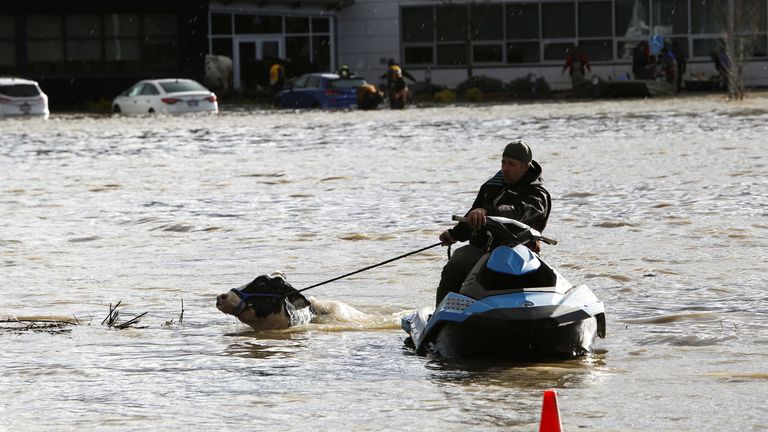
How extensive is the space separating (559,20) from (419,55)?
5409 mm

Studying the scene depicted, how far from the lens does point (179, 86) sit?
46.2 metres

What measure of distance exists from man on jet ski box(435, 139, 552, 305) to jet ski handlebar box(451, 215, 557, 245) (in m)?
0.21

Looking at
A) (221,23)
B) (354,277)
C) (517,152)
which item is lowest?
(354,277)

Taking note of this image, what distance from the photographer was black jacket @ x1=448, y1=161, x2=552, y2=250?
9383 millimetres

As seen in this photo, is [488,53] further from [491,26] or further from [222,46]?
[222,46]

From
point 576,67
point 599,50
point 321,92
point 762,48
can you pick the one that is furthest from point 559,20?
point 321,92

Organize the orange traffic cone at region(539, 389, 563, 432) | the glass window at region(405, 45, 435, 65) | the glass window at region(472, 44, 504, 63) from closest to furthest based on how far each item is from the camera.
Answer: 1. the orange traffic cone at region(539, 389, 563, 432)
2. the glass window at region(472, 44, 504, 63)
3. the glass window at region(405, 45, 435, 65)

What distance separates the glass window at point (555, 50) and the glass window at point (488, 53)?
1657 mm

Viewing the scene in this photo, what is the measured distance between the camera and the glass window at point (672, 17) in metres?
59.5

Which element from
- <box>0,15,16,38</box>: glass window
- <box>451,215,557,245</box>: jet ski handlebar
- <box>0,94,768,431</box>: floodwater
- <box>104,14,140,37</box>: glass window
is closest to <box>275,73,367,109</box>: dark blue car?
<box>104,14,140,37</box>: glass window

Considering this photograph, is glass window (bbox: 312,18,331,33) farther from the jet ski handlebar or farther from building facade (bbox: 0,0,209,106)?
the jet ski handlebar

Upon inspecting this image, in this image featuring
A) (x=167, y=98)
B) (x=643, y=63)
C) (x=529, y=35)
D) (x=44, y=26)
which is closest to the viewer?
(x=167, y=98)

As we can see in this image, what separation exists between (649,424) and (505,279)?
1509 millimetres

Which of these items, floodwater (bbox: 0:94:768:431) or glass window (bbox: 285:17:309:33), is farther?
glass window (bbox: 285:17:309:33)
